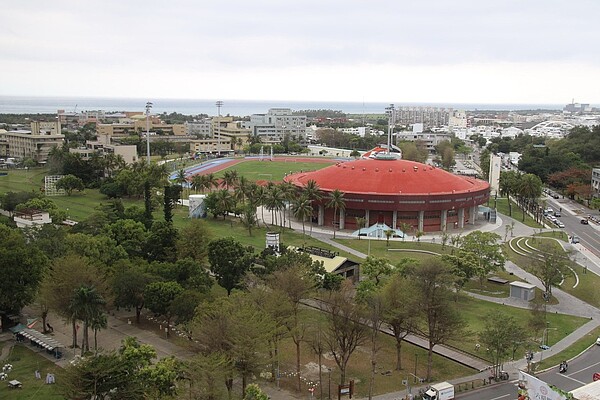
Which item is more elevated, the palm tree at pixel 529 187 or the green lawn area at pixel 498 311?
the palm tree at pixel 529 187

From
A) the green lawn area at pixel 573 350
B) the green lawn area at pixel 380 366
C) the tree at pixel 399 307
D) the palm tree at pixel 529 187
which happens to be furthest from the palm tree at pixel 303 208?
the palm tree at pixel 529 187

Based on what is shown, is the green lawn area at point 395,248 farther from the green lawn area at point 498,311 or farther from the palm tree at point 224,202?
the palm tree at point 224,202

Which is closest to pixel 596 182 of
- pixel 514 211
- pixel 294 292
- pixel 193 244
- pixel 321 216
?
pixel 514 211

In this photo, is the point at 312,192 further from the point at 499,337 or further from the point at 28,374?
the point at 28,374

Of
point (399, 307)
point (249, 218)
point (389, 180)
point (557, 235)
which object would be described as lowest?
point (557, 235)

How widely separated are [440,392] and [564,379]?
9482 millimetres

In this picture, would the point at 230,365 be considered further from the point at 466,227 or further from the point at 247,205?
the point at 466,227

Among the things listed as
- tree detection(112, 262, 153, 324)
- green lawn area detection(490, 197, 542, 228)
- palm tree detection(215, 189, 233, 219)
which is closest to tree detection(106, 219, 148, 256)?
tree detection(112, 262, 153, 324)

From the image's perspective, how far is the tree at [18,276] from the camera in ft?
137

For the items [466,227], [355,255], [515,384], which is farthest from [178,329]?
[466,227]

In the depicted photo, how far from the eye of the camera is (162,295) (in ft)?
135

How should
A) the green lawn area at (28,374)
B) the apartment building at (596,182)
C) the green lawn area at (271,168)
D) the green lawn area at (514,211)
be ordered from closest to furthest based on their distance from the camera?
the green lawn area at (28,374)
the green lawn area at (514,211)
the apartment building at (596,182)
the green lawn area at (271,168)

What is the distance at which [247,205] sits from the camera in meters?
84.2

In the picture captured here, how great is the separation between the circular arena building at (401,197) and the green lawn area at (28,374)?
48.6 meters
